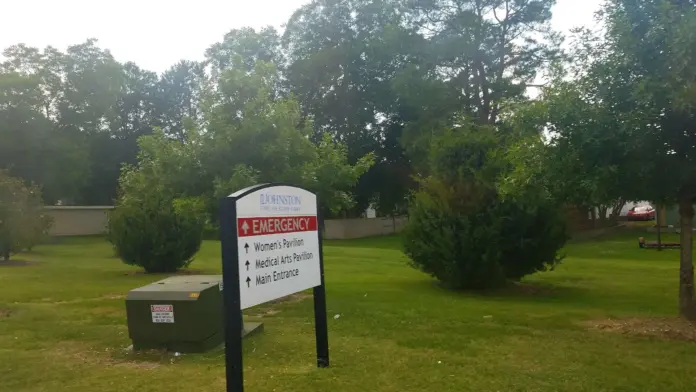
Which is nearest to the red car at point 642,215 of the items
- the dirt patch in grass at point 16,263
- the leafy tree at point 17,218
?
the leafy tree at point 17,218

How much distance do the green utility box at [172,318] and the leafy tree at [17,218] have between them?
56.8ft

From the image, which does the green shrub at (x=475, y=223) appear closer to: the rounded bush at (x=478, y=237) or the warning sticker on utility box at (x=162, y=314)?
the rounded bush at (x=478, y=237)

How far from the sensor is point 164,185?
47.3 feet

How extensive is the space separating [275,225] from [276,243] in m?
0.17

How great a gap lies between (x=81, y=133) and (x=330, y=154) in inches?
1353

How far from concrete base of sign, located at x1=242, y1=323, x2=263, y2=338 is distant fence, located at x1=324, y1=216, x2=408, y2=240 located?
3362cm

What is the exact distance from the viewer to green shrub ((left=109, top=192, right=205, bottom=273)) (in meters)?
19.4

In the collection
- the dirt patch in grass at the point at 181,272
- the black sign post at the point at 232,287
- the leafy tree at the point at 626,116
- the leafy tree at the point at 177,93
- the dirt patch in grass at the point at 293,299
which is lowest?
the dirt patch in grass at the point at 293,299

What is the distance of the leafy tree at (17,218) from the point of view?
74.7ft

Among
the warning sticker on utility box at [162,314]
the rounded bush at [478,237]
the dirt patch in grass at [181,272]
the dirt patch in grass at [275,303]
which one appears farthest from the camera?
the dirt patch in grass at [181,272]

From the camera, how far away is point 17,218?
23.1 meters

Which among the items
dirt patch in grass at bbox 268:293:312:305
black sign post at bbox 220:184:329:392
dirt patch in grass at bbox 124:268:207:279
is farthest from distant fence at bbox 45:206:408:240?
black sign post at bbox 220:184:329:392

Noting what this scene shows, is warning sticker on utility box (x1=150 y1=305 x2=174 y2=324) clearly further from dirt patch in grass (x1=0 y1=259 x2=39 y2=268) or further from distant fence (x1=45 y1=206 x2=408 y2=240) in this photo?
distant fence (x1=45 y1=206 x2=408 y2=240)

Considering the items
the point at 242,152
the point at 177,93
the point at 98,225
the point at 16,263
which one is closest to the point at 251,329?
the point at 242,152
